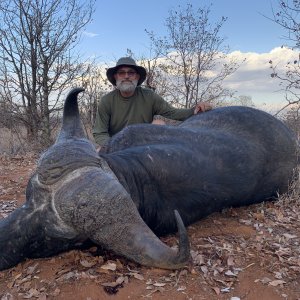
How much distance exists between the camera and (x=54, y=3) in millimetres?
11789

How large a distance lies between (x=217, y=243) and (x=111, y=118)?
2880 mm

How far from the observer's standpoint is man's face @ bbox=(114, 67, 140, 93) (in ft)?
18.4

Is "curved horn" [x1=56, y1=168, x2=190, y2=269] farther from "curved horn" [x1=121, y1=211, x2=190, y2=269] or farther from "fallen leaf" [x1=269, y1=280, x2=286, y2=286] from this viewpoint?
"fallen leaf" [x1=269, y1=280, x2=286, y2=286]

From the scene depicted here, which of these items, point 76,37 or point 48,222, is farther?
point 76,37

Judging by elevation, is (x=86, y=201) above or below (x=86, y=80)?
below

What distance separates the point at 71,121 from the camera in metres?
2.78

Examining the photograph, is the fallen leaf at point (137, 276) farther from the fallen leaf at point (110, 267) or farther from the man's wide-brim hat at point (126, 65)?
the man's wide-brim hat at point (126, 65)

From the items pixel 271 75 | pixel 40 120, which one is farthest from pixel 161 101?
pixel 40 120

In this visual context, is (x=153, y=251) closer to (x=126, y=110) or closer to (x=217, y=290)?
(x=217, y=290)

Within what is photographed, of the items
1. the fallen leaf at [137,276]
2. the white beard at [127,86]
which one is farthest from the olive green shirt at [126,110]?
the fallen leaf at [137,276]

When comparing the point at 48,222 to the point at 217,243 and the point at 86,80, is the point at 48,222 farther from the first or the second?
the point at 86,80

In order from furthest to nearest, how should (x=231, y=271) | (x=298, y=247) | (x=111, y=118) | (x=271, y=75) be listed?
(x=271, y=75)
(x=111, y=118)
(x=298, y=247)
(x=231, y=271)

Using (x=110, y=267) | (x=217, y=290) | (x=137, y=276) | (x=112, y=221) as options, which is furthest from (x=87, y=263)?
(x=217, y=290)

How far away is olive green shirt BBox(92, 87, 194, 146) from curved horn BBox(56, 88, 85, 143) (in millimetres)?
2671
